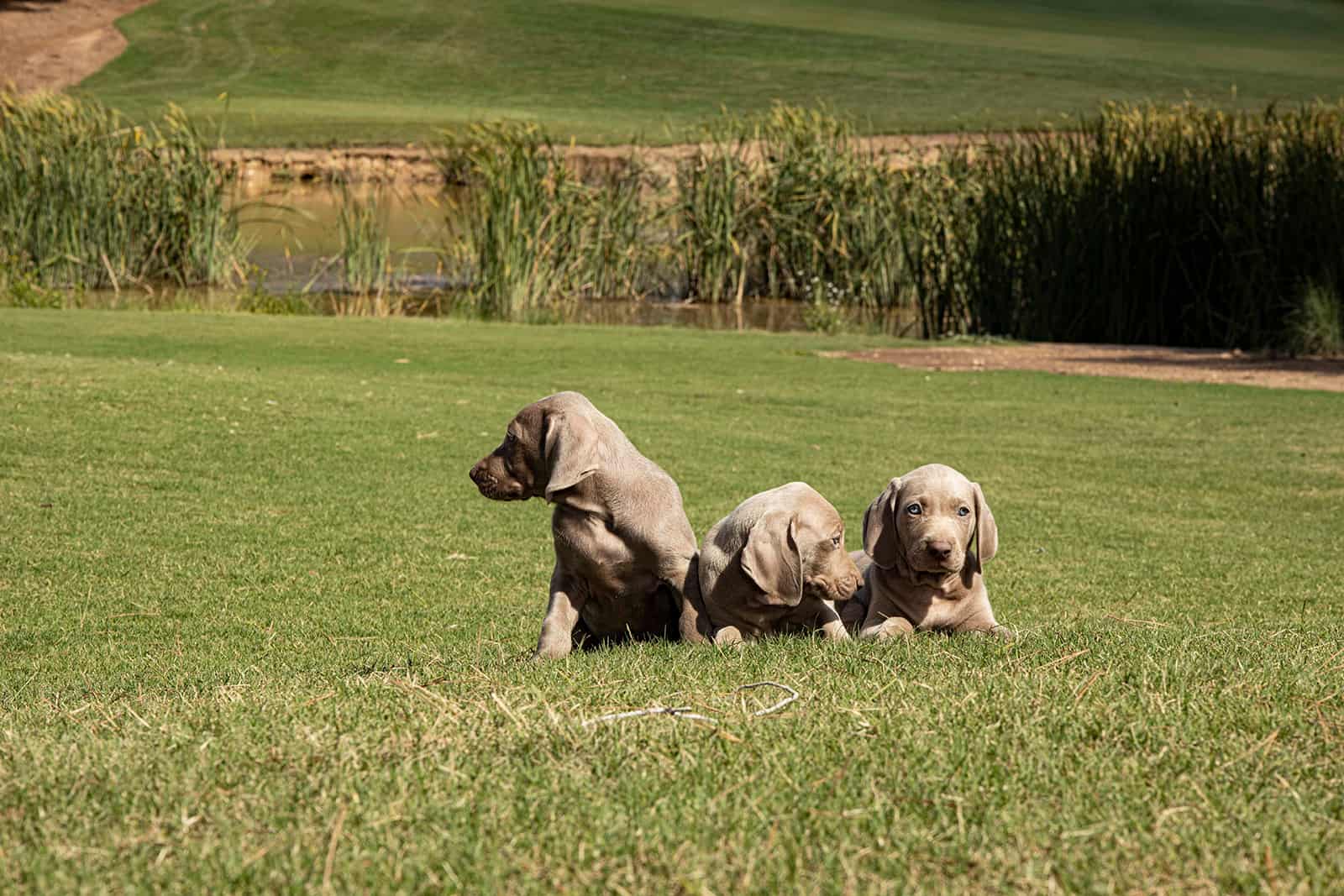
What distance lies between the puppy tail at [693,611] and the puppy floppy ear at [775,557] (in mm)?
241

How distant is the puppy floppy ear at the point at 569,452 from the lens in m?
4.77

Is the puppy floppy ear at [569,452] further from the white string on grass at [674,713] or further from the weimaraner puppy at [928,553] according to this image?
the white string on grass at [674,713]

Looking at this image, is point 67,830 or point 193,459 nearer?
point 67,830

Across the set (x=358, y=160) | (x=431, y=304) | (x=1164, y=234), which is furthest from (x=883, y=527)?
(x=358, y=160)

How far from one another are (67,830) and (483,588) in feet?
14.1

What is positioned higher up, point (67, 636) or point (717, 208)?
point (717, 208)

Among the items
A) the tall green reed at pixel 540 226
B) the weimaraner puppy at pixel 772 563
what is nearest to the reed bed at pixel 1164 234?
the tall green reed at pixel 540 226

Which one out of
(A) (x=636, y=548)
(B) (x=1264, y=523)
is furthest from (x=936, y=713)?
(B) (x=1264, y=523)

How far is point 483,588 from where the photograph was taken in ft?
23.6

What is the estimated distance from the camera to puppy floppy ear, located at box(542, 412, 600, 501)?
4.77m

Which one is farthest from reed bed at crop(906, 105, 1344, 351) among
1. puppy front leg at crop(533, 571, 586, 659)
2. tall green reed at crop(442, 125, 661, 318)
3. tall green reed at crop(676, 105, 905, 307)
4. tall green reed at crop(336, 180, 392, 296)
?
puppy front leg at crop(533, 571, 586, 659)

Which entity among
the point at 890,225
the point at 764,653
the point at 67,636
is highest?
the point at 890,225

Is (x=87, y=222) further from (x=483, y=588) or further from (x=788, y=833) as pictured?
(x=788, y=833)

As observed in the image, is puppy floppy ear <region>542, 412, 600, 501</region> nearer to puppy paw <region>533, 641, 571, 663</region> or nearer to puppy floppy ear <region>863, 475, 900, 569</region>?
puppy paw <region>533, 641, 571, 663</region>
